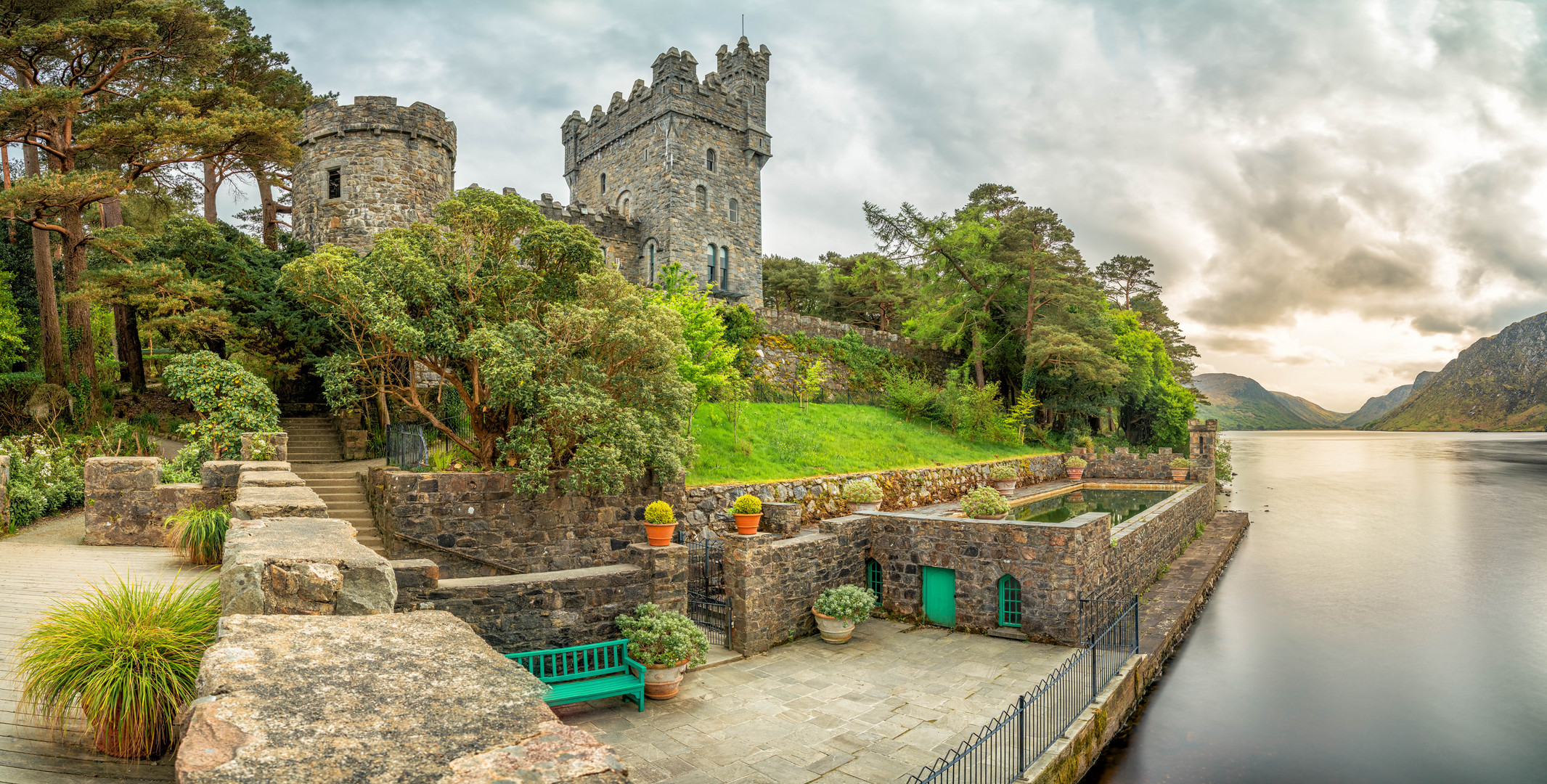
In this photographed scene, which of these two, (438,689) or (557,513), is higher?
(438,689)

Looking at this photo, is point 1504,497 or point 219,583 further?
point 1504,497

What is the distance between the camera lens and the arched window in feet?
36.8

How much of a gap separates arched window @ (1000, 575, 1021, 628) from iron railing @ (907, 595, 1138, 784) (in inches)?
37.1

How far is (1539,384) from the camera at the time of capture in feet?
363

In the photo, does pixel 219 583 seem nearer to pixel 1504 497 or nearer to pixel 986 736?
pixel 986 736

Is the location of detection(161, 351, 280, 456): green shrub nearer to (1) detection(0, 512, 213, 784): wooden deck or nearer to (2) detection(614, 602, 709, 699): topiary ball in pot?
(1) detection(0, 512, 213, 784): wooden deck

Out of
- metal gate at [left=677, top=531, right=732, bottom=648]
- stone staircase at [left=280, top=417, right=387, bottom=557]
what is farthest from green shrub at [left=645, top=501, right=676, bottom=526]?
stone staircase at [left=280, top=417, right=387, bottom=557]

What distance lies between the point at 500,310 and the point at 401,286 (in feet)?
Result: 5.44

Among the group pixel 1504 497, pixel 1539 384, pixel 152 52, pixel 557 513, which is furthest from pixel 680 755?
pixel 1539 384

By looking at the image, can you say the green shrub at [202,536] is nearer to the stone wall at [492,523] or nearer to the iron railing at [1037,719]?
the stone wall at [492,523]

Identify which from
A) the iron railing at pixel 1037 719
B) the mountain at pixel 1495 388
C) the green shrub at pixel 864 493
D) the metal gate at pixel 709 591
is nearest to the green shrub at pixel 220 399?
the metal gate at pixel 709 591

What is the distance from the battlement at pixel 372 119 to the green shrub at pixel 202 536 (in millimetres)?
14117

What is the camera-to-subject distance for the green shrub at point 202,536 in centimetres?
760

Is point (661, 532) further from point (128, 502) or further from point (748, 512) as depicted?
point (128, 502)
